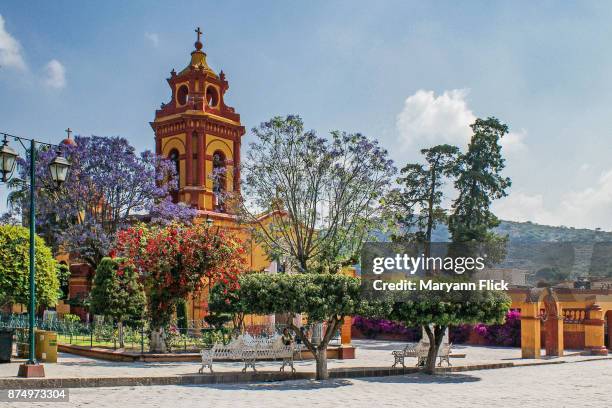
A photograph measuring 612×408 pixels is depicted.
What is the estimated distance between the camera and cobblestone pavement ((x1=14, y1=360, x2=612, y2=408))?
510 inches

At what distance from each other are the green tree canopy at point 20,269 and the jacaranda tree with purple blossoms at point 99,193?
10.8 meters

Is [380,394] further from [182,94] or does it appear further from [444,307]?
[182,94]

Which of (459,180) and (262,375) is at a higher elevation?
(459,180)

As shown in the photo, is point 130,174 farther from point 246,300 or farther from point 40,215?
point 246,300

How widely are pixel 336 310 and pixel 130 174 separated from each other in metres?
20.2

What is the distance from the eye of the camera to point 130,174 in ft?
113

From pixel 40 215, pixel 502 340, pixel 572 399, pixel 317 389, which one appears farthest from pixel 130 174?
pixel 572 399

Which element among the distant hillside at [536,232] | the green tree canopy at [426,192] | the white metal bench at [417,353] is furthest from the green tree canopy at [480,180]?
the distant hillside at [536,232]

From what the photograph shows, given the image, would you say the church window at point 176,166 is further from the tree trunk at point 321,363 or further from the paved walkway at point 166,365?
the tree trunk at point 321,363

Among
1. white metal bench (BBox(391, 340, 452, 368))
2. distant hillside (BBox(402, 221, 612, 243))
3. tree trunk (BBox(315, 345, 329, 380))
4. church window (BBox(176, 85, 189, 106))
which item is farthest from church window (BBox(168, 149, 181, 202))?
distant hillside (BBox(402, 221, 612, 243))

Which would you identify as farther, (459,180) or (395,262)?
(459,180)

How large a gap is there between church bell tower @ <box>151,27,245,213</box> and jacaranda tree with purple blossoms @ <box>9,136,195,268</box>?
5.27 feet

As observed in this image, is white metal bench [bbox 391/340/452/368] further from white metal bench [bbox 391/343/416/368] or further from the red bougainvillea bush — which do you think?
the red bougainvillea bush

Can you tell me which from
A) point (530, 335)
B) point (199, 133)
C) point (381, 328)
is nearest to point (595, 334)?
point (530, 335)
